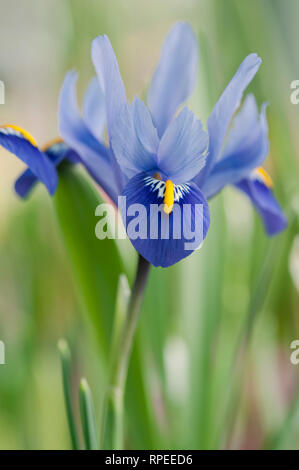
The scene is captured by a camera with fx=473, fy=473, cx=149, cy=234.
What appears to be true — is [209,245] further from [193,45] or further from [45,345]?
[45,345]

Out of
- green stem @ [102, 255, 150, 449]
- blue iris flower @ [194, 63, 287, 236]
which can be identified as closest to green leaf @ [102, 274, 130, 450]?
green stem @ [102, 255, 150, 449]

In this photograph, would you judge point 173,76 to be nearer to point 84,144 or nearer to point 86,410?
point 84,144

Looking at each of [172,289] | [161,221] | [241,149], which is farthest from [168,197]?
[172,289]

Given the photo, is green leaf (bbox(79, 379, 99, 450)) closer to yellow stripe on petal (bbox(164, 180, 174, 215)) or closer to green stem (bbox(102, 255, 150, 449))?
green stem (bbox(102, 255, 150, 449))

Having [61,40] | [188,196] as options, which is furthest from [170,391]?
[61,40]

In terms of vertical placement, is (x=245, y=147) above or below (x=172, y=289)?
above

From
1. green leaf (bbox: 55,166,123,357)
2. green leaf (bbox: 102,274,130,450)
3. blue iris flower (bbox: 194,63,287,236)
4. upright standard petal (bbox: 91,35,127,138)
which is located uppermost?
upright standard petal (bbox: 91,35,127,138)

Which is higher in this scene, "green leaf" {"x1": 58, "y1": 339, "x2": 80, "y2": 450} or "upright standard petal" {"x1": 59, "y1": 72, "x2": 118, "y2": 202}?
"upright standard petal" {"x1": 59, "y1": 72, "x2": 118, "y2": 202}
